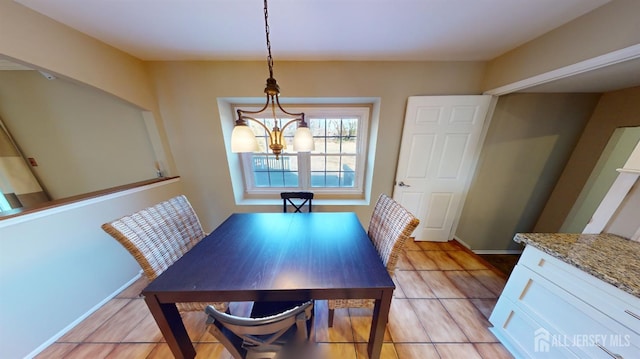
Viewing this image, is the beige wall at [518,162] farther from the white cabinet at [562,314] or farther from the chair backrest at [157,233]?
the chair backrest at [157,233]

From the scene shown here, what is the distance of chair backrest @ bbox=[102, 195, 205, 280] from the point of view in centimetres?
100

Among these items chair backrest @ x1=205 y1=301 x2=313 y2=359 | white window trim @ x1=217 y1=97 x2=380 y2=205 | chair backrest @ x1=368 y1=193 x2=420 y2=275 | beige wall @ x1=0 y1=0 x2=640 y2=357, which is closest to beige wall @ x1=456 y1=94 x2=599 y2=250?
beige wall @ x1=0 y1=0 x2=640 y2=357

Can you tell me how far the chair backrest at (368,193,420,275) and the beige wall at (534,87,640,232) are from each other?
2.84m

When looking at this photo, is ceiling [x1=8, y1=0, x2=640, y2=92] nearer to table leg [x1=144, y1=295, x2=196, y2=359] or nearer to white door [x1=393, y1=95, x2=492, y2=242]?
white door [x1=393, y1=95, x2=492, y2=242]

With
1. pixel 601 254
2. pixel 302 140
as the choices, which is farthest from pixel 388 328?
pixel 302 140

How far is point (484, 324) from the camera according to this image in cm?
140

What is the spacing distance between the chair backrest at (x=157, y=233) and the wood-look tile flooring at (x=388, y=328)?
680 millimetres

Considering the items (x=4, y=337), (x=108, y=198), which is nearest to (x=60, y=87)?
(x=108, y=198)

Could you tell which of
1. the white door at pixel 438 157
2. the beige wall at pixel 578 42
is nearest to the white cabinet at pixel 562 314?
the white door at pixel 438 157

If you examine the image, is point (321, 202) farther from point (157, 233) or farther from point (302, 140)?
point (157, 233)

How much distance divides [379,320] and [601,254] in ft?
4.29

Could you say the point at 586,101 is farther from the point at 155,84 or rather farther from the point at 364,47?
the point at 155,84

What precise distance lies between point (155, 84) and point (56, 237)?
5.57ft

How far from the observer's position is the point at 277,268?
101cm
